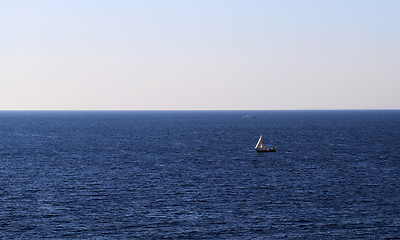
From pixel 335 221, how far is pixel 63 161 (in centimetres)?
7887

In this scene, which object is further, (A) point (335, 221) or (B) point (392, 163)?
(B) point (392, 163)

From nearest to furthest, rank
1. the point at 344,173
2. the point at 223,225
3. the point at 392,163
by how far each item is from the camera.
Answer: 1. the point at 223,225
2. the point at 344,173
3. the point at 392,163

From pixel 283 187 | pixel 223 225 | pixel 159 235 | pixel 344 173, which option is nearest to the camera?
pixel 159 235

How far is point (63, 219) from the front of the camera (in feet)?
195

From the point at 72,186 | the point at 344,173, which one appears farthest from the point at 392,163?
the point at 72,186

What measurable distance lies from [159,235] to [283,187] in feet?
112

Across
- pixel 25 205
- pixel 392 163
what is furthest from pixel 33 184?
pixel 392 163

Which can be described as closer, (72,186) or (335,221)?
(335,221)

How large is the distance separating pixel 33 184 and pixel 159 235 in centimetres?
3979

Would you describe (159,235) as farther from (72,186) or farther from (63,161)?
(63,161)

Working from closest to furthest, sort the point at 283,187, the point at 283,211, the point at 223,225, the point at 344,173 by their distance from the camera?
the point at 223,225
the point at 283,211
the point at 283,187
the point at 344,173

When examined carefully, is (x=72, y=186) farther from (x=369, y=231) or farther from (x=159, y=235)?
(x=369, y=231)

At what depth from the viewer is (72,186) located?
81.3m

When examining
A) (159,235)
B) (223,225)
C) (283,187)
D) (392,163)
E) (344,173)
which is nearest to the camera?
(159,235)
